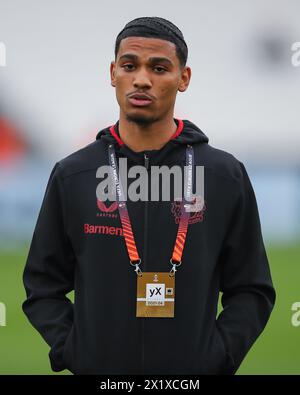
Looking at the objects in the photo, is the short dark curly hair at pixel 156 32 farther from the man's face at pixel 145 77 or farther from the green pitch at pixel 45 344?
the green pitch at pixel 45 344

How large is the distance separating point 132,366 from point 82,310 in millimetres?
260

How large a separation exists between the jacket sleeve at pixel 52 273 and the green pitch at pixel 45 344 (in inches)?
108

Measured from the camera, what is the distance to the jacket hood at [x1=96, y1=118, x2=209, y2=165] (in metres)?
2.52

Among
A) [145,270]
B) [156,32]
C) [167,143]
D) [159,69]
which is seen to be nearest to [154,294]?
[145,270]

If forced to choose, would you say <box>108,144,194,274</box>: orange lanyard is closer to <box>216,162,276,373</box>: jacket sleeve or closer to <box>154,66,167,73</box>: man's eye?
<box>216,162,276,373</box>: jacket sleeve

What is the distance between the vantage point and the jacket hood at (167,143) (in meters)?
2.52

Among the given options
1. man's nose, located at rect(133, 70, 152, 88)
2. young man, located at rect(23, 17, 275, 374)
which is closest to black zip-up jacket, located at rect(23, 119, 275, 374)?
young man, located at rect(23, 17, 275, 374)

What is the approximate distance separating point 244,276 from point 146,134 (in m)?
0.63

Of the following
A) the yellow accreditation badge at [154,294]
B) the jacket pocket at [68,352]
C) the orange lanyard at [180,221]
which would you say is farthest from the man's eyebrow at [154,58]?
the jacket pocket at [68,352]

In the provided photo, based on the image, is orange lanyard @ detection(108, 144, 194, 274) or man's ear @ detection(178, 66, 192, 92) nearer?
orange lanyard @ detection(108, 144, 194, 274)

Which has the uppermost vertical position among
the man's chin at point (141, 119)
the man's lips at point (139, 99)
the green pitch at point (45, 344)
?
the man's lips at point (139, 99)

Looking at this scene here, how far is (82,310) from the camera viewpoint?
8.14ft

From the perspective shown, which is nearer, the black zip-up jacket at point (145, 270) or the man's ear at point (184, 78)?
the black zip-up jacket at point (145, 270)
